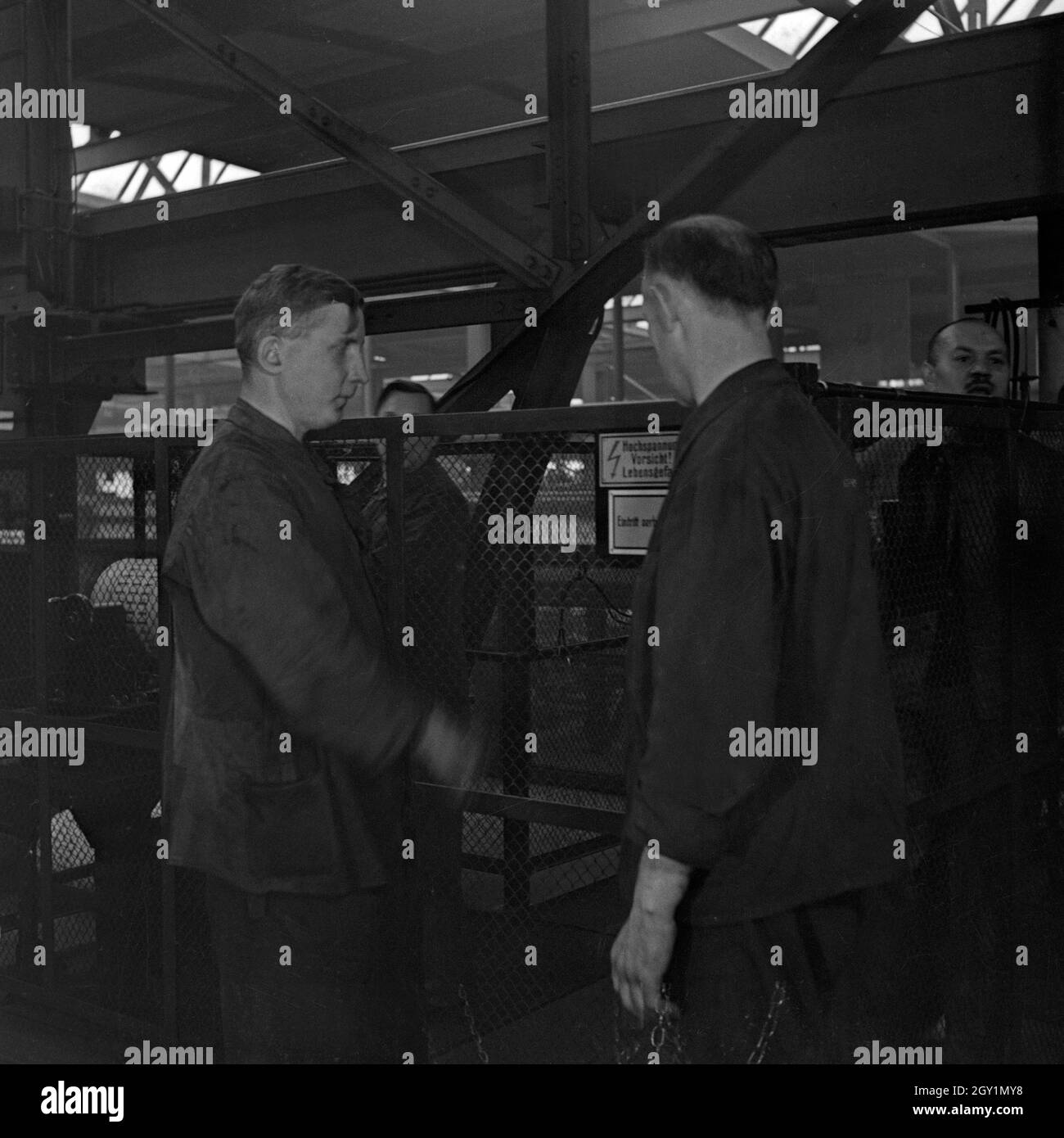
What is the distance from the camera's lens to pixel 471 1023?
3.66m

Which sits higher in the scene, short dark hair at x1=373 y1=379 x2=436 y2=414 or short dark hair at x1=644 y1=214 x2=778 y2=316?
short dark hair at x1=373 y1=379 x2=436 y2=414

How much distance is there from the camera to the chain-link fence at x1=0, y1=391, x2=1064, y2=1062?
308 cm

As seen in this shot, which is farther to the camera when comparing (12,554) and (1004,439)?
(12,554)

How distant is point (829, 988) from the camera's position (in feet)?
7.23

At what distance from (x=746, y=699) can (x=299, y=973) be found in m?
1.18

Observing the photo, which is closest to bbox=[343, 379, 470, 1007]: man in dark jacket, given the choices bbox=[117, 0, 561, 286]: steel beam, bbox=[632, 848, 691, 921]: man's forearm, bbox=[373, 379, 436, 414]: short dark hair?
bbox=[117, 0, 561, 286]: steel beam

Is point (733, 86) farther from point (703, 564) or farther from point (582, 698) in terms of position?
point (703, 564)

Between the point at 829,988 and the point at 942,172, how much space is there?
98.7 inches

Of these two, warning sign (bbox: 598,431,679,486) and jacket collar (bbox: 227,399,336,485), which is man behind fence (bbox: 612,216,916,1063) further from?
jacket collar (bbox: 227,399,336,485)

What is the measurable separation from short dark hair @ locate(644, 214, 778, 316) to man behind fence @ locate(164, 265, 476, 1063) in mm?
874

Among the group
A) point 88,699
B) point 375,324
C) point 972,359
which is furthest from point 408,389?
point 972,359

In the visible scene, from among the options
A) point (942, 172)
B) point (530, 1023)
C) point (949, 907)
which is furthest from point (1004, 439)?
point (530, 1023)

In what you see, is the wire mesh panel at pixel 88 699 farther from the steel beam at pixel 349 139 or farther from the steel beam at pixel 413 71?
the steel beam at pixel 413 71

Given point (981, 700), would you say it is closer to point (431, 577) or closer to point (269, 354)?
point (431, 577)
